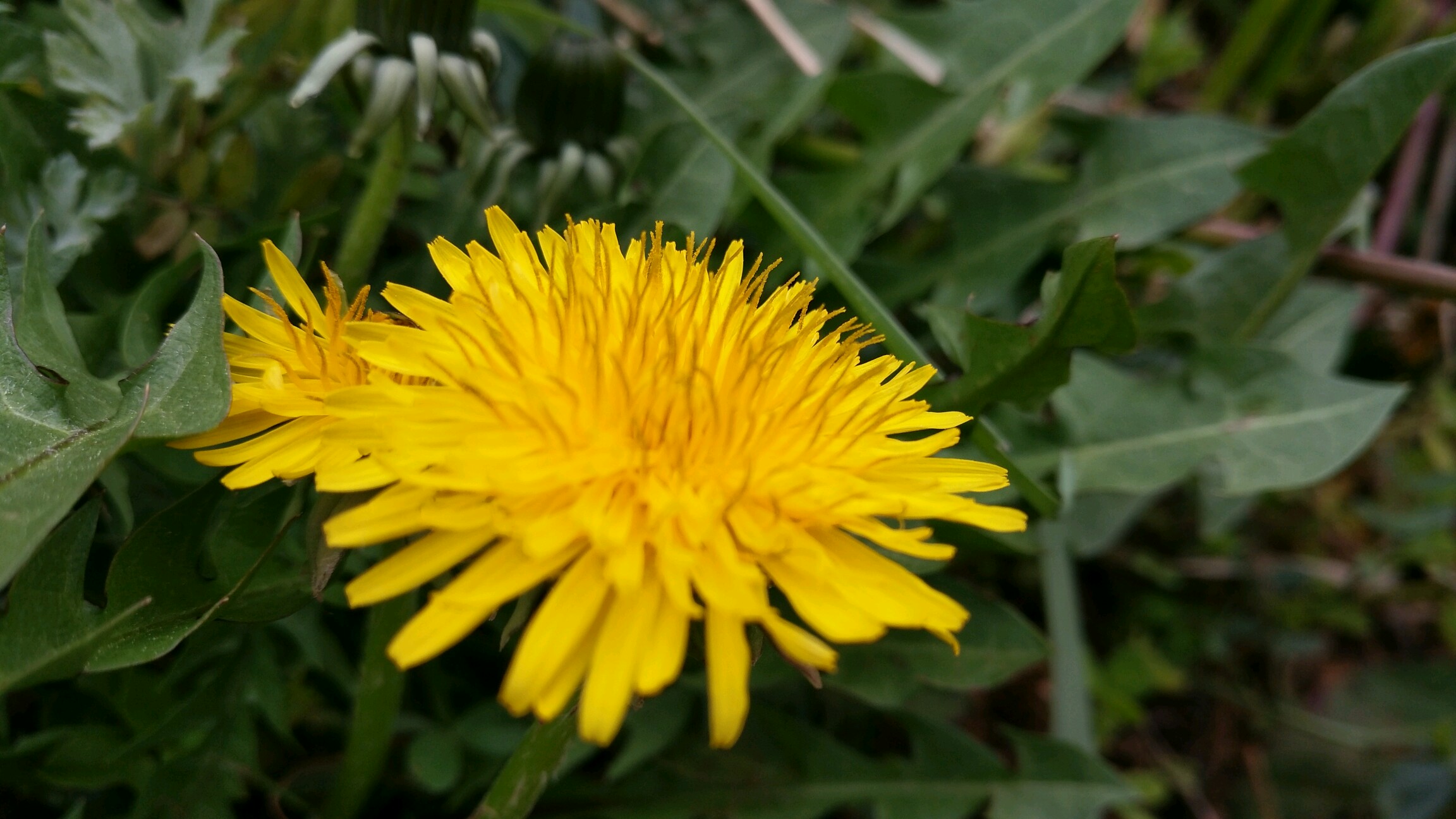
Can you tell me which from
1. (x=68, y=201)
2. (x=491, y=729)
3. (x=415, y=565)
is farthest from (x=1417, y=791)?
(x=68, y=201)

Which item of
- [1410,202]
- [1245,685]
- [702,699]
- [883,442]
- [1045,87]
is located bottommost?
[702,699]

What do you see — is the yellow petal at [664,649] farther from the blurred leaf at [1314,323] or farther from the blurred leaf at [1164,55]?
the blurred leaf at [1164,55]

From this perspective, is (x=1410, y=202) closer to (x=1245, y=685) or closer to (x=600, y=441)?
(x=1245, y=685)

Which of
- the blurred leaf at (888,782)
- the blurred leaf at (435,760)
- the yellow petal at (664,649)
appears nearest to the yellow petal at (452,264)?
the yellow petal at (664,649)

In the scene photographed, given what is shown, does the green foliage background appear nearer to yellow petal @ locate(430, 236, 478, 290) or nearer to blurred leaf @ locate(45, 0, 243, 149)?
blurred leaf @ locate(45, 0, 243, 149)

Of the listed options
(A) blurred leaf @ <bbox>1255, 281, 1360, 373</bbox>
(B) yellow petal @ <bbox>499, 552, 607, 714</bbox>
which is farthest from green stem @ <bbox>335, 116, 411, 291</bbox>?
(A) blurred leaf @ <bbox>1255, 281, 1360, 373</bbox>

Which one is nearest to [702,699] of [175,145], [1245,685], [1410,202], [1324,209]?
[175,145]
